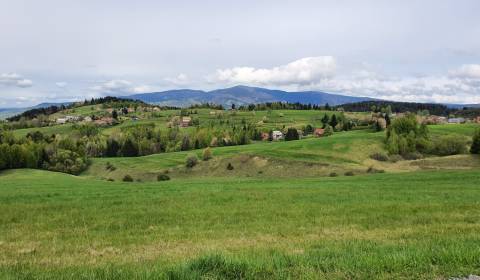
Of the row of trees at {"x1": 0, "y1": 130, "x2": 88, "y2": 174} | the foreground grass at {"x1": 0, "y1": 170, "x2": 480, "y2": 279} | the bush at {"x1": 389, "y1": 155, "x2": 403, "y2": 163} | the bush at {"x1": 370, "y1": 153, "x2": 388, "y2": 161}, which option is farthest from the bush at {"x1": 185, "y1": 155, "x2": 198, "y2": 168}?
the foreground grass at {"x1": 0, "y1": 170, "x2": 480, "y2": 279}

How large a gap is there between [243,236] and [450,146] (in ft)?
309

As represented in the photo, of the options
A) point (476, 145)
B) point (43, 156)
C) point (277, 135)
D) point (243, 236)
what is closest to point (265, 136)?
point (277, 135)

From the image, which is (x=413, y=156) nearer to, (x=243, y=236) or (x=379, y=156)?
(x=379, y=156)

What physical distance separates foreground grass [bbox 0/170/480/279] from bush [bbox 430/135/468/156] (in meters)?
77.6

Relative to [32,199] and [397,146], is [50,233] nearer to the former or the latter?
[32,199]

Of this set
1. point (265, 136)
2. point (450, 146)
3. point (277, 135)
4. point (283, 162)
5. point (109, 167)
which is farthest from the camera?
point (265, 136)

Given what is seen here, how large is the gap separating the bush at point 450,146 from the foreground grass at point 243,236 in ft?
255

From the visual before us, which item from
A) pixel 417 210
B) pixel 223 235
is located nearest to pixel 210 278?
pixel 223 235

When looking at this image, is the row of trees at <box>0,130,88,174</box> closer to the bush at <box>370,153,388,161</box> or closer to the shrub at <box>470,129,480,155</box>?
the bush at <box>370,153,388,161</box>

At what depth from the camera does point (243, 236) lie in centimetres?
1350

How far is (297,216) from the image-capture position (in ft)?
56.5

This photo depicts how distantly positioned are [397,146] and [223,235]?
94304 mm

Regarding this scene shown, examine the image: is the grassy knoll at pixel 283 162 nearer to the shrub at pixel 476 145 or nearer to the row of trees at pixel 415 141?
the row of trees at pixel 415 141

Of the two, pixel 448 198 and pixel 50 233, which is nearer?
pixel 50 233
